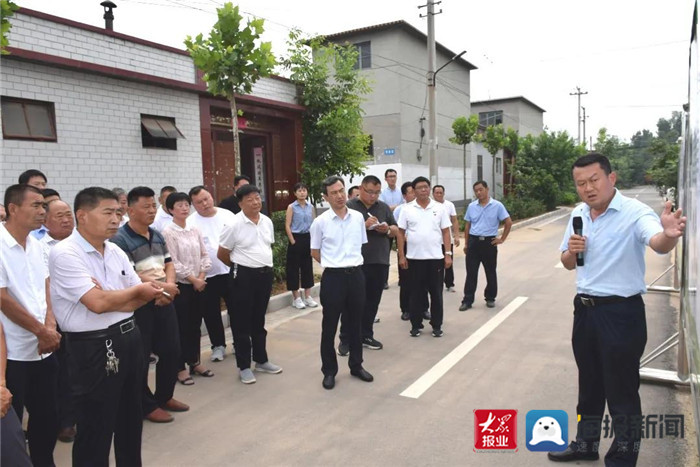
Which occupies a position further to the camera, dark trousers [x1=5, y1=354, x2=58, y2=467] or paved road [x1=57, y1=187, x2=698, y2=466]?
paved road [x1=57, y1=187, x2=698, y2=466]

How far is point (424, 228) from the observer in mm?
6020

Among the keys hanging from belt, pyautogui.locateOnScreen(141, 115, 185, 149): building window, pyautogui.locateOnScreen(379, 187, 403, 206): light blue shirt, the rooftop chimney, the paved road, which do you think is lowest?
the paved road

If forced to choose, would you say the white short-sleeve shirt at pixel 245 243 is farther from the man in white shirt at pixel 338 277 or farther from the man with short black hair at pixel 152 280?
the man with short black hair at pixel 152 280

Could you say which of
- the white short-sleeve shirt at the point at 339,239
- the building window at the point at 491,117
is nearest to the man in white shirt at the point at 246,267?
the white short-sleeve shirt at the point at 339,239

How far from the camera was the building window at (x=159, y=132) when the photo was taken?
9.49 m

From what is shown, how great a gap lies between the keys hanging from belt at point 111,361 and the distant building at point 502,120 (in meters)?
28.1

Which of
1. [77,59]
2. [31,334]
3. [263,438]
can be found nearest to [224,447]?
[263,438]

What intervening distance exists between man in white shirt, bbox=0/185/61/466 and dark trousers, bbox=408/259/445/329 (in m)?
3.95

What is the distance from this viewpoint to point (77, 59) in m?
8.27

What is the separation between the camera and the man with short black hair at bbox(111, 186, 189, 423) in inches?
150

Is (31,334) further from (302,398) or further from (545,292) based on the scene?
(545,292)
